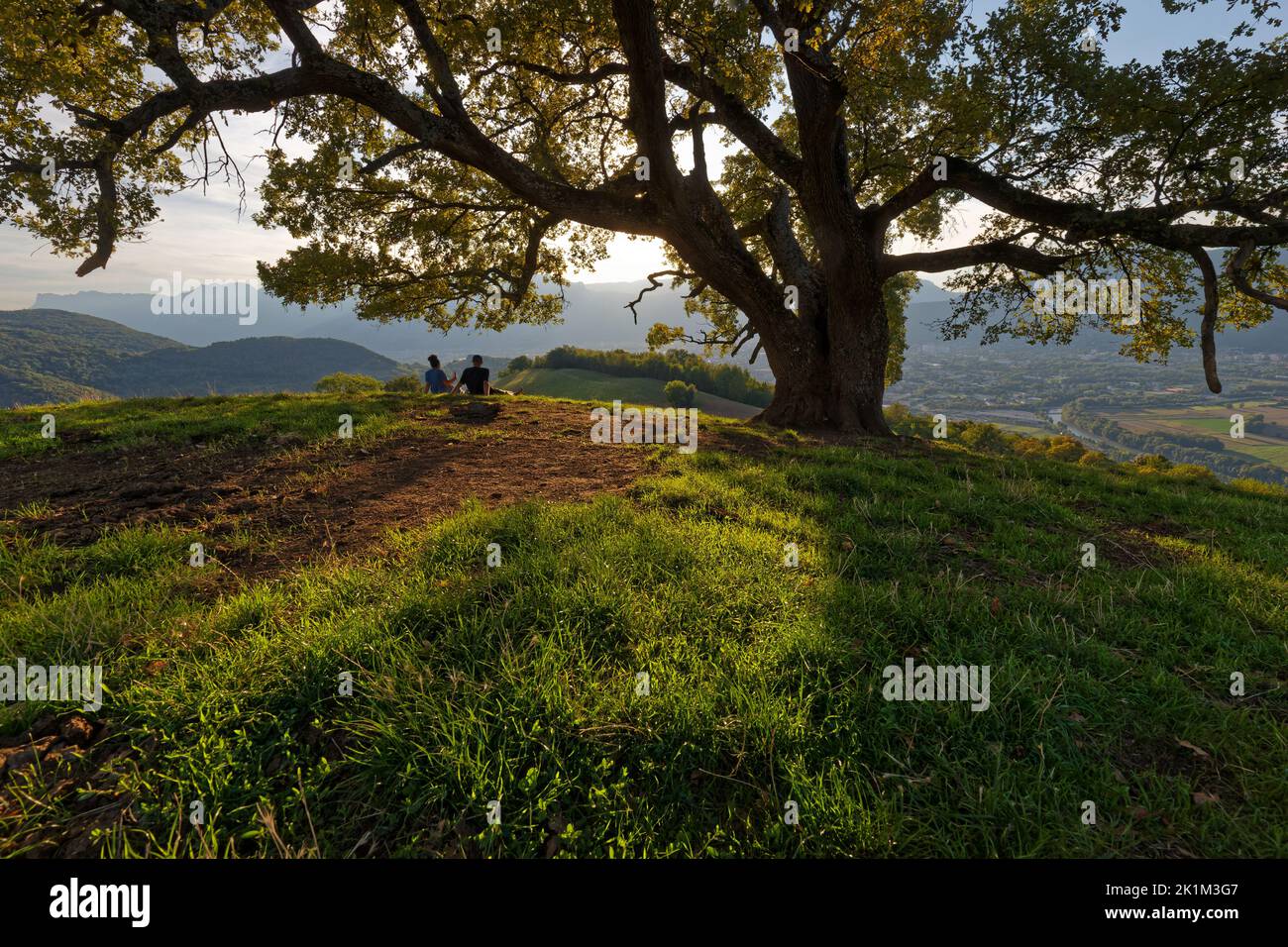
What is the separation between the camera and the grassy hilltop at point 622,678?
2100 millimetres

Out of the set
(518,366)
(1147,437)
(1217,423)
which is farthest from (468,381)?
(1217,423)

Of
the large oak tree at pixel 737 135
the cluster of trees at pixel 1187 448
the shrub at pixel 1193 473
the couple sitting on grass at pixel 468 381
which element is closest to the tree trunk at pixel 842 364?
the large oak tree at pixel 737 135

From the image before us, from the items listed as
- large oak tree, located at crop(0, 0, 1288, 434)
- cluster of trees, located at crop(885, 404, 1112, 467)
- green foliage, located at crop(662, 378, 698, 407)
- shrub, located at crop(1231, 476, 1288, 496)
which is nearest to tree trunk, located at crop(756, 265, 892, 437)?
large oak tree, located at crop(0, 0, 1288, 434)

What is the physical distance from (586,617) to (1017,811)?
98.6 inches

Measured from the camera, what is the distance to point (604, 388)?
90875 millimetres

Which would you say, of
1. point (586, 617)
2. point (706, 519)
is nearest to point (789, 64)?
point (706, 519)

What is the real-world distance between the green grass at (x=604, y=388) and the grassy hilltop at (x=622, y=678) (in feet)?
251

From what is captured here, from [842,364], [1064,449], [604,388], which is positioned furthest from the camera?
[604,388]

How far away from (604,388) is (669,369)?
22035mm

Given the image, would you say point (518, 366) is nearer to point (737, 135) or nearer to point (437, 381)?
point (437, 381)

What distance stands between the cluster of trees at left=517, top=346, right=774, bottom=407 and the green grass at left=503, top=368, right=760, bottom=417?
374 centimetres

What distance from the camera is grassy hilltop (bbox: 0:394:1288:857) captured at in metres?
2.10

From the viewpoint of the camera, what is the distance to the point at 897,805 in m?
2.16
